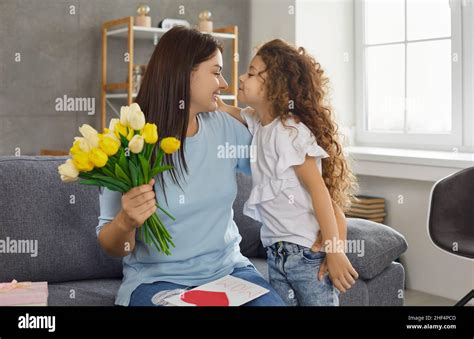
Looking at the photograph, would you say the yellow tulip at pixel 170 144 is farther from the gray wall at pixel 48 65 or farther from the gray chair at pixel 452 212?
the gray wall at pixel 48 65

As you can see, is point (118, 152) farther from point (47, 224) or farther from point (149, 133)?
point (47, 224)

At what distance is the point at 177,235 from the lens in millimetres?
1022

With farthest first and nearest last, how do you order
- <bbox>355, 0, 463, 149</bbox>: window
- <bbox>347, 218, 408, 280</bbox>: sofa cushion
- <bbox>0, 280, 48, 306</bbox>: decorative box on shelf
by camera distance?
<bbox>355, 0, 463, 149</bbox>: window < <bbox>347, 218, 408, 280</bbox>: sofa cushion < <bbox>0, 280, 48, 306</bbox>: decorative box on shelf

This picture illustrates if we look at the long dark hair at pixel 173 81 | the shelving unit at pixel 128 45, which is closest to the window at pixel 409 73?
the shelving unit at pixel 128 45

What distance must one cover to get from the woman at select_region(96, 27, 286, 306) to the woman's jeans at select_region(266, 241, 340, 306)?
0.04m

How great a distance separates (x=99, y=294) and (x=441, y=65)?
6.46 feet

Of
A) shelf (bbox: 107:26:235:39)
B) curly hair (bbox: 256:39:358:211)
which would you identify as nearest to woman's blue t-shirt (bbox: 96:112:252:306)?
curly hair (bbox: 256:39:358:211)

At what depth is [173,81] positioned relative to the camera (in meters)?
0.98

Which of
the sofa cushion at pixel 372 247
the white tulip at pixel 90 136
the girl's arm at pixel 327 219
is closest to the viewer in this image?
the white tulip at pixel 90 136

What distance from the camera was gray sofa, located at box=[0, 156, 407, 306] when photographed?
4.52 feet

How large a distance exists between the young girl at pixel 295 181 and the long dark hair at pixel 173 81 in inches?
3.2

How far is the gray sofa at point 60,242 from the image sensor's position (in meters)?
1.38

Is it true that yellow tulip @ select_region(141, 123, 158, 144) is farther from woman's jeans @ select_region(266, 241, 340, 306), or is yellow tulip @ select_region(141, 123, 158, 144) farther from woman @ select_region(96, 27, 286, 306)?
woman's jeans @ select_region(266, 241, 340, 306)
